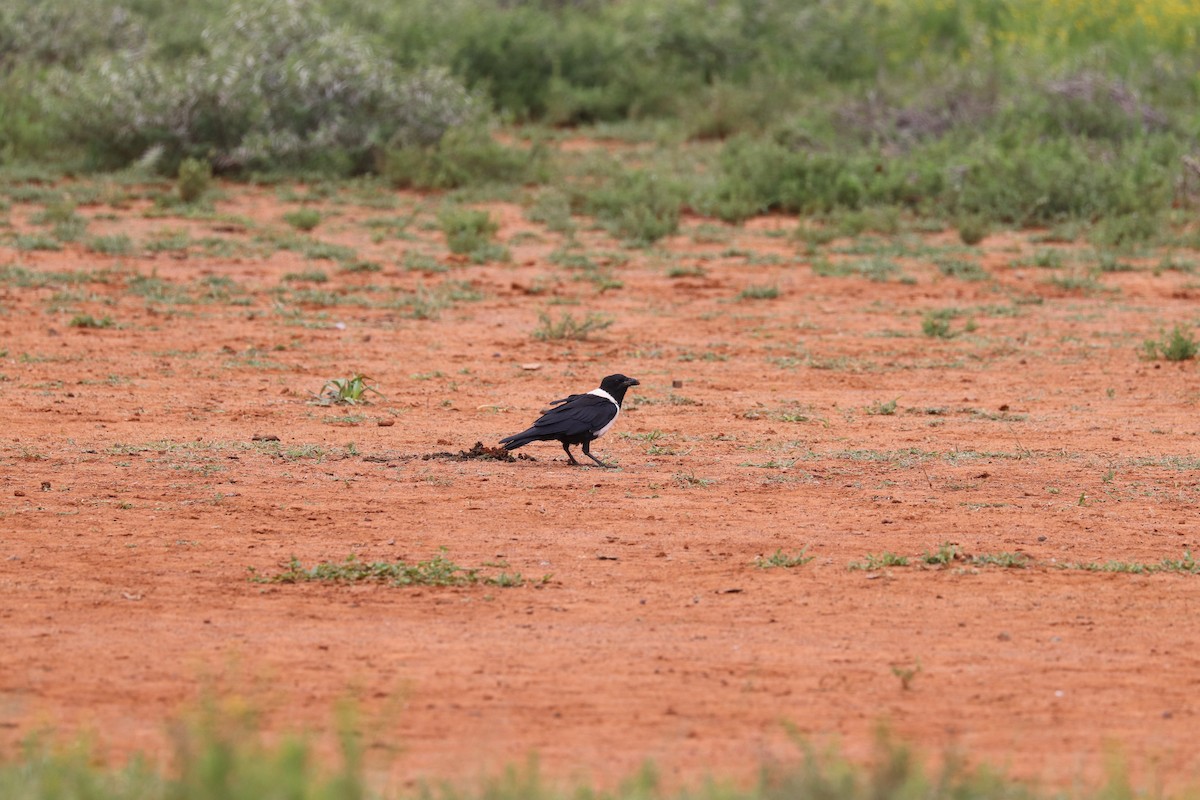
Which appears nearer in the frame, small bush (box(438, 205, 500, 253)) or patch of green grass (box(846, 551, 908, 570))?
patch of green grass (box(846, 551, 908, 570))

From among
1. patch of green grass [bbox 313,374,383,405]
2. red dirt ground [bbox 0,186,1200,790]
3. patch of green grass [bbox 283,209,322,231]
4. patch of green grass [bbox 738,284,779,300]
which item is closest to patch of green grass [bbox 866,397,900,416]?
red dirt ground [bbox 0,186,1200,790]

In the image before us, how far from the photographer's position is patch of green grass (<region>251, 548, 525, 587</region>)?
579 cm

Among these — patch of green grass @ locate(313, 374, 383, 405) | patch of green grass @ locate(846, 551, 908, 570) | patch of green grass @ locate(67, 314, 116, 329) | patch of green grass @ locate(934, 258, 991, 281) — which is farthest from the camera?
patch of green grass @ locate(934, 258, 991, 281)

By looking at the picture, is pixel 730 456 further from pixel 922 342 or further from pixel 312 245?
pixel 312 245

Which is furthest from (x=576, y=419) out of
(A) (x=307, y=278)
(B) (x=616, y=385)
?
(A) (x=307, y=278)

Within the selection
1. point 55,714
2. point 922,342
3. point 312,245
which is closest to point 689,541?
point 55,714

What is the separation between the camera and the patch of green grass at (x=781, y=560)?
6.05 m

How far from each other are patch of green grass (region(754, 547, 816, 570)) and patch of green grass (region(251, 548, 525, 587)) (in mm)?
899

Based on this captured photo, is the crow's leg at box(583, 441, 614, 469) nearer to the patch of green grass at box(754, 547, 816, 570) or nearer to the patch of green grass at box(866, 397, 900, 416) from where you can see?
the patch of green grass at box(754, 547, 816, 570)

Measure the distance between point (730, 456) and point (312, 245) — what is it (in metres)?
6.55

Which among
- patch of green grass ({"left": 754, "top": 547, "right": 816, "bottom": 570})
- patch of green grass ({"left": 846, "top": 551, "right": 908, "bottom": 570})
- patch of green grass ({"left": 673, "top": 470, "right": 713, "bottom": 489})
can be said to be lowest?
patch of green grass ({"left": 673, "top": 470, "right": 713, "bottom": 489})

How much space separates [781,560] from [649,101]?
47.9 feet

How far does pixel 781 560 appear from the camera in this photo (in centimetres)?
608

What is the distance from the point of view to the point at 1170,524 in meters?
6.77
